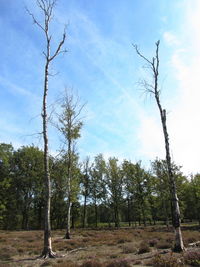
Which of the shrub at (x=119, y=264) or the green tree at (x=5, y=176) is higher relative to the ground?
the green tree at (x=5, y=176)

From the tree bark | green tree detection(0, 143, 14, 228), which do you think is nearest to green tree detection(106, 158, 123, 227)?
green tree detection(0, 143, 14, 228)

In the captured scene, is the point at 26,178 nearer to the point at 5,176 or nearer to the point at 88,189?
the point at 5,176

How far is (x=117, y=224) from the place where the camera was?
166ft

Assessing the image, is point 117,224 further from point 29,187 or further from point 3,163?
point 3,163

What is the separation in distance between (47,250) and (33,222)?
56.0 metres

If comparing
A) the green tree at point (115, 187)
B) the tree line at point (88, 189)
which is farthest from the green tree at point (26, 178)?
the green tree at point (115, 187)

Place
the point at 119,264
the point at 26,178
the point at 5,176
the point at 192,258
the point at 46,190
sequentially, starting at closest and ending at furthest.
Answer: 1. the point at 119,264
2. the point at 192,258
3. the point at 46,190
4. the point at 5,176
5. the point at 26,178

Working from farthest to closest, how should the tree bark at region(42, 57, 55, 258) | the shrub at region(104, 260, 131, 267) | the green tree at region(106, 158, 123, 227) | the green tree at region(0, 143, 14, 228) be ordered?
the green tree at region(106, 158, 123, 227) < the green tree at region(0, 143, 14, 228) < the tree bark at region(42, 57, 55, 258) < the shrub at region(104, 260, 131, 267)

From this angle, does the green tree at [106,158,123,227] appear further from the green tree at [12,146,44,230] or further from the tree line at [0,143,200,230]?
the green tree at [12,146,44,230]

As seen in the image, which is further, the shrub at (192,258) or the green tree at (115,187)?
the green tree at (115,187)

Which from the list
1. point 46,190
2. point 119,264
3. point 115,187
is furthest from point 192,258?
point 115,187

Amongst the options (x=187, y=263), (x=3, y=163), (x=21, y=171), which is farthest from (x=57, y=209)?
(x=187, y=263)

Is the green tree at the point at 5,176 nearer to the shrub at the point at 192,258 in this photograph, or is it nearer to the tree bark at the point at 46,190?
the tree bark at the point at 46,190

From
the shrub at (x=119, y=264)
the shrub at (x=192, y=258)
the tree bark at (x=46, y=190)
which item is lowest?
the shrub at (x=119, y=264)
